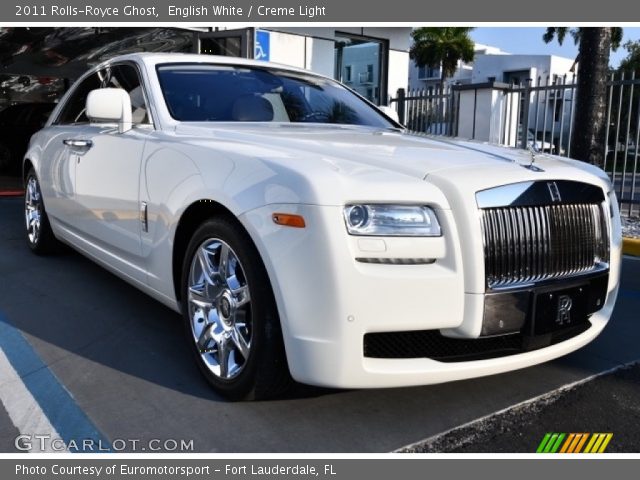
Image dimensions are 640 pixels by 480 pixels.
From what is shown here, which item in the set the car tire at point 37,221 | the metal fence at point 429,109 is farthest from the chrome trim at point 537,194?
the metal fence at point 429,109

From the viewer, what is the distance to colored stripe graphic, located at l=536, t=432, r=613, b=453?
8.18 feet

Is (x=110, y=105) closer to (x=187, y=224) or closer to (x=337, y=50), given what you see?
(x=187, y=224)

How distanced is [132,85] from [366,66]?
10.6 metres

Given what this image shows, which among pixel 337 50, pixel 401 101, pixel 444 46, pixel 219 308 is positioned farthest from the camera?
pixel 444 46

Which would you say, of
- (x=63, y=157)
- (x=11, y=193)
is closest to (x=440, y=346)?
(x=63, y=157)

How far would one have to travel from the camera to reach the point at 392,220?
2344mm

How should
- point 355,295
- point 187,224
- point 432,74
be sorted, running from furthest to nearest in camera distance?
point 432,74, point 187,224, point 355,295

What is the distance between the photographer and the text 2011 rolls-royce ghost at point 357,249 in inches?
90.9

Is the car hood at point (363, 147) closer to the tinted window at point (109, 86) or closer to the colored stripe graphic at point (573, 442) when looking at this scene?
the tinted window at point (109, 86)

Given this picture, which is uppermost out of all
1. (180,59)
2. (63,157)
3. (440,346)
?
(180,59)

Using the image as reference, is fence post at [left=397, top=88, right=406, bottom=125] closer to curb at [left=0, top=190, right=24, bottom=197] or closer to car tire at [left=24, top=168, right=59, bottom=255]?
curb at [left=0, top=190, right=24, bottom=197]

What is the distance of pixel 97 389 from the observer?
2.92m

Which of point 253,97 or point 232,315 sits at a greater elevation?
point 253,97

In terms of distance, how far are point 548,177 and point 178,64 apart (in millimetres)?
2313
